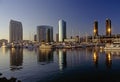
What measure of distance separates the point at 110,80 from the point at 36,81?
45.6 feet

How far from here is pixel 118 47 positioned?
12375 cm

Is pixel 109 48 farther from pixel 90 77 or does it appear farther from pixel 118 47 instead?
pixel 90 77

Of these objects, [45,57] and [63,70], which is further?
[45,57]

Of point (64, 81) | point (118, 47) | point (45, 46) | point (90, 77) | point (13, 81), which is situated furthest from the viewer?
point (45, 46)

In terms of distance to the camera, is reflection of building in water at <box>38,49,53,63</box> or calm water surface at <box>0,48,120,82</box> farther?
reflection of building in water at <box>38,49,53,63</box>

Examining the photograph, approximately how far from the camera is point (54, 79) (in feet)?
116

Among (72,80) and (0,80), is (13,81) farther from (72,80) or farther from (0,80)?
(72,80)

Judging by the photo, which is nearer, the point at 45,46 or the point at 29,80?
the point at 29,80

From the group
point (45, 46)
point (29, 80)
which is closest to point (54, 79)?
point (29, 80)

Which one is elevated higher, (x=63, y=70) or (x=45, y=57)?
(x=45, y=57)

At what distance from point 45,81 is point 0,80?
8.59 meters

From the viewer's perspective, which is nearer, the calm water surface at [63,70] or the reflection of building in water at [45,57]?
the calm water surface at [63,70]

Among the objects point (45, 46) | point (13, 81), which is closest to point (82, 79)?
point (13, 81)

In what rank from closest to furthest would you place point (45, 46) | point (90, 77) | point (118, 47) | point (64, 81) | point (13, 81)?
point (13, 81) < point (64, 81) < point (90, 77) < point (118, 47) < point (45, 46)
